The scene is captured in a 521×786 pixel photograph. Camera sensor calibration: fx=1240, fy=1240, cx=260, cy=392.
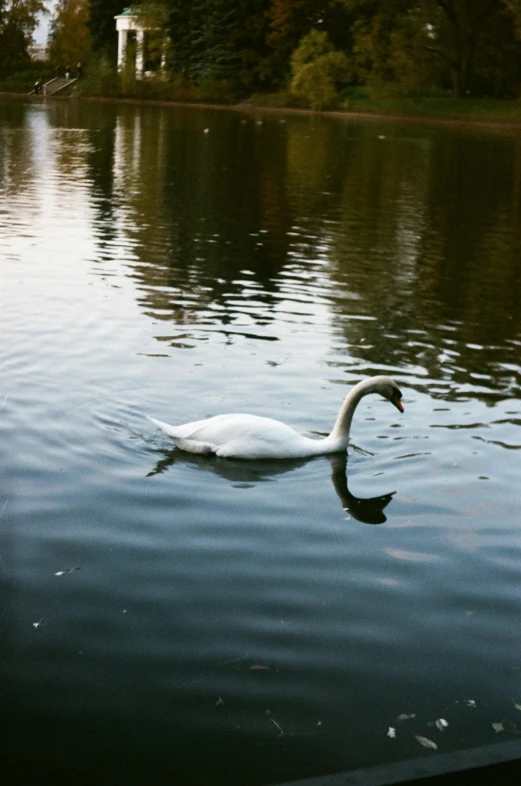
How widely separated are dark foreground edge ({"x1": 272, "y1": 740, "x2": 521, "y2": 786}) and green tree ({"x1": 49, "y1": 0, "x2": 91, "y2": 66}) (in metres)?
99.5

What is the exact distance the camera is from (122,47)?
9662 cm

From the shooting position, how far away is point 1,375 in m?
9.97

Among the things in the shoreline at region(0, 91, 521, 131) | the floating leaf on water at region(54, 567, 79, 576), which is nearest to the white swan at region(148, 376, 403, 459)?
the floating leaf on water at region(54, 567, 79, 576)

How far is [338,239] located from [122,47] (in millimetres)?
81309

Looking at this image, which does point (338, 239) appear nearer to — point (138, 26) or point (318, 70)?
point (318, 70)

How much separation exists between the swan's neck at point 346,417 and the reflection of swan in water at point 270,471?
131mm

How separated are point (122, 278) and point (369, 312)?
3248mm

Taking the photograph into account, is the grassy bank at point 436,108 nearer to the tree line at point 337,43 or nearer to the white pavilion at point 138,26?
the tree line at point 337,43

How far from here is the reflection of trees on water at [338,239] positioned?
1310cm

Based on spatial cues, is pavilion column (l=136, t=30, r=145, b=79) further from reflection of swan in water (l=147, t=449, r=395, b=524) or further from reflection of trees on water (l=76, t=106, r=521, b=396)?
reflection of swan in water (l=147, t=449, r=395, b=524)

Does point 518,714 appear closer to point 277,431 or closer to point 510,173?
point 277,431

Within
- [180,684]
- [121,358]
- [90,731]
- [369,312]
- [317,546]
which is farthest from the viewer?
[369,312]

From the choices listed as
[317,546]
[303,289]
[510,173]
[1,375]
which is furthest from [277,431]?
[510,173]

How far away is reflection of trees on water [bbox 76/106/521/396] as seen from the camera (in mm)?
13102
